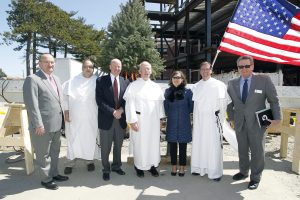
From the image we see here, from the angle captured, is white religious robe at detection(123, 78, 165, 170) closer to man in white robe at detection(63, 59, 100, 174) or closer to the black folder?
man in white robe at detection(63, 59, 100, 174)

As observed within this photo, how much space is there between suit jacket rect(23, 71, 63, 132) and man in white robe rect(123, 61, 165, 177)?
1.15 m

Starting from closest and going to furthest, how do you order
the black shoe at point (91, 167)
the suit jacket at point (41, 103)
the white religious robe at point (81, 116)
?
the suit jacket at point (41, 103) → the white religious robe at point (81, 116) → the black shoe at point (91, 167)

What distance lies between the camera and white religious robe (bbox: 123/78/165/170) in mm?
5094

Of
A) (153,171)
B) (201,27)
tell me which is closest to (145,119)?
(153,171)

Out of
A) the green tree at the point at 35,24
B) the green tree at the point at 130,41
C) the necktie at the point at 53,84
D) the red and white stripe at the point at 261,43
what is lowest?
the necktie at the point at 53,84

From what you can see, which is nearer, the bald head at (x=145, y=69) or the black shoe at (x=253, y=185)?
the black shoe at (x=253, y=185)

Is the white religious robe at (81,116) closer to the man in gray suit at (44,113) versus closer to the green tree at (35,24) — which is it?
the man in gray suit at (44,113)

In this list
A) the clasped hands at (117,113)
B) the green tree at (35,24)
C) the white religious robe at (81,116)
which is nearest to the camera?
the clasped hands at (117,113)

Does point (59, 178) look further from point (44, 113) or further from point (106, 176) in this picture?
point (44, 113)

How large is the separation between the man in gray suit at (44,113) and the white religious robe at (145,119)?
1180 millimetres

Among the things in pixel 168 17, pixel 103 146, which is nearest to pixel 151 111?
pixel 103 146

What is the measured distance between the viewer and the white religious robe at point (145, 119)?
201 inches

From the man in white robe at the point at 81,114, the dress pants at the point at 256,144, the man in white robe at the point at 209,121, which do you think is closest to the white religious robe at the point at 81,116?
the man in white robe at the point at 81,114

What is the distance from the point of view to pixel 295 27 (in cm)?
546
